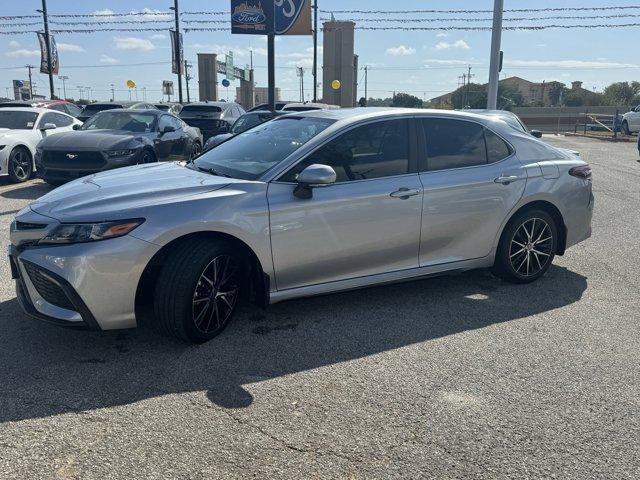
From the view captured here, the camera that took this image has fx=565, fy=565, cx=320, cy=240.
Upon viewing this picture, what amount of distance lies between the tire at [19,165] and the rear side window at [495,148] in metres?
9.01

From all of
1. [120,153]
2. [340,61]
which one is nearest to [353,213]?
[120,153]

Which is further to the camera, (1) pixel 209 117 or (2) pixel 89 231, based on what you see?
(1) pixel 209 117

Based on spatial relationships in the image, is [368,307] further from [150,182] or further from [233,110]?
[233,110]

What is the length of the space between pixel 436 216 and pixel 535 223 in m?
1.17

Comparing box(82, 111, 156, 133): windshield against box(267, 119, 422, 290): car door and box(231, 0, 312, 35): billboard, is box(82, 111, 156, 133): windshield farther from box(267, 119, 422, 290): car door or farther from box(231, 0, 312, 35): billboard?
box(267, 119, 422, 290): car door

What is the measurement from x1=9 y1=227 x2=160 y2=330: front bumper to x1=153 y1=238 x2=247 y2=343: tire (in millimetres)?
169

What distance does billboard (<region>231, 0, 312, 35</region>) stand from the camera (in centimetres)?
1553

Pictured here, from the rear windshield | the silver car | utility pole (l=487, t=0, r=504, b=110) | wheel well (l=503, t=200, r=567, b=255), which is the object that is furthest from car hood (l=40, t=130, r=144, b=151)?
utility pole (l=487, t=0, r=504, b=110)

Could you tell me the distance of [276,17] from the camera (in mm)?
15125

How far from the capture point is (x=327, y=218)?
412 cm

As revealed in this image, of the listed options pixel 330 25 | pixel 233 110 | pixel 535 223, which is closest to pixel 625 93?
pixel 330 25

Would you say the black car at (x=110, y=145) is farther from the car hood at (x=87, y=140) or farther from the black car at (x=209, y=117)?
the black car at (x=209, y=117)

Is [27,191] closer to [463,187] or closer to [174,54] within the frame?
[463,187]

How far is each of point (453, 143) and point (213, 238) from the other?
7.54ft
